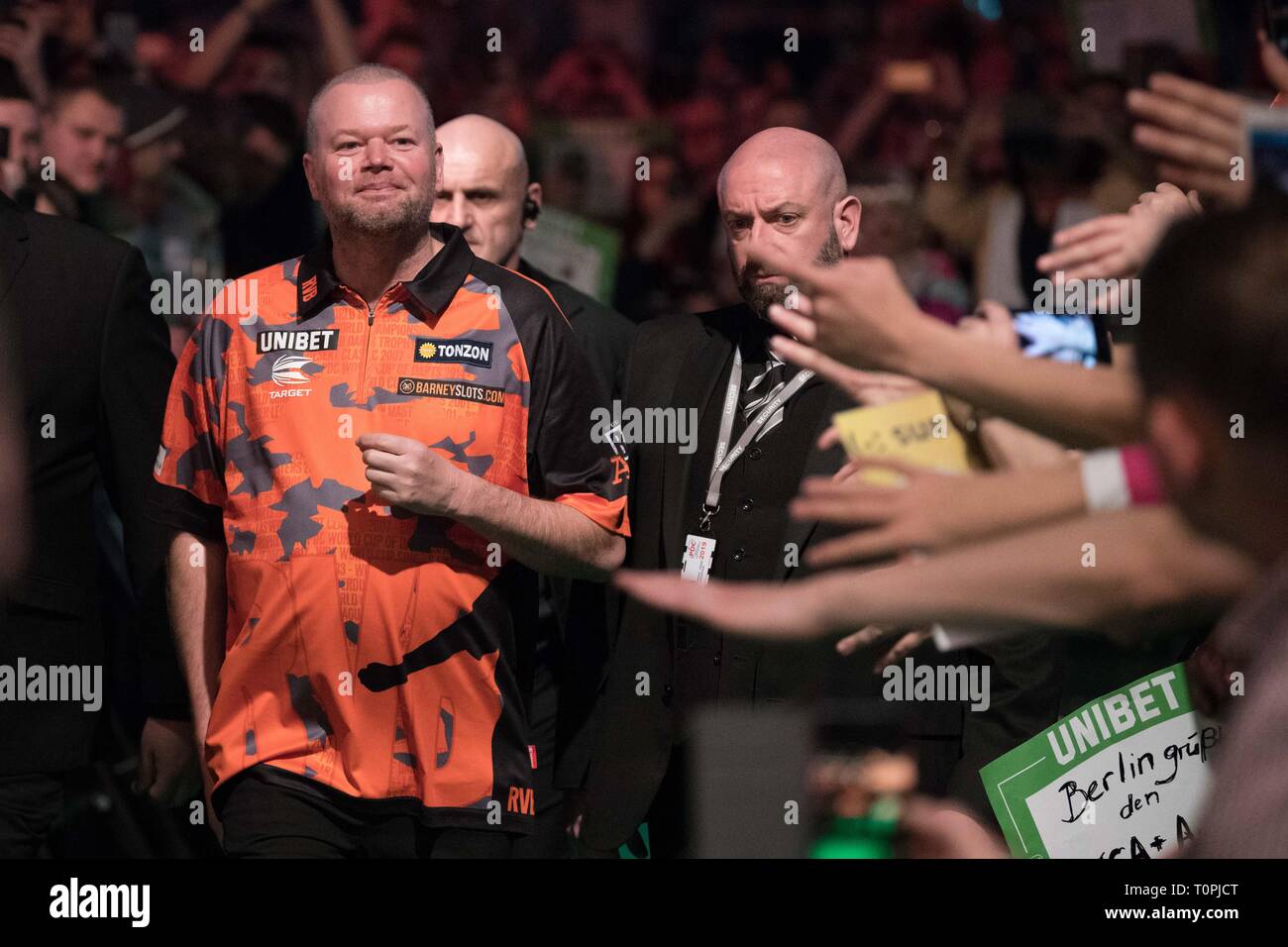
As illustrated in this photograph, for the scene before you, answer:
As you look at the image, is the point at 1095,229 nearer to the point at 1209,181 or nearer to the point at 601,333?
the point at 1209,181

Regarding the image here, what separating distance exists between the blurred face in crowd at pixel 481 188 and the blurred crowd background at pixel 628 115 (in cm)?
94

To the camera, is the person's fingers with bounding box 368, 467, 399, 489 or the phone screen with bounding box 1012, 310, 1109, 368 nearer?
the person's fingers with bounding box 368, 467, 399, 489

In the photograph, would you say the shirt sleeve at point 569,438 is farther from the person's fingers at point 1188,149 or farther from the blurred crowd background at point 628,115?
the blurred crowd background at point 628,115

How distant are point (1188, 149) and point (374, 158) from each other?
6.12 ft

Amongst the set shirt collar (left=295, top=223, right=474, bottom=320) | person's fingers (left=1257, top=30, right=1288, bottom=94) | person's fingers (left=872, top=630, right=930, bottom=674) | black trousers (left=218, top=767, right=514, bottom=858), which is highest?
person's fingers (left=1257, top=30, right=1288, bottom=94)

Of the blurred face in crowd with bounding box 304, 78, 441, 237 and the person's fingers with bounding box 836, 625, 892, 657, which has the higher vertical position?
the blurred face in crowd with bounding box 304, 78, 441, 237

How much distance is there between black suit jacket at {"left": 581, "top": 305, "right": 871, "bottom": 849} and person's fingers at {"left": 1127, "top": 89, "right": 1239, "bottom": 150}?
150 cm

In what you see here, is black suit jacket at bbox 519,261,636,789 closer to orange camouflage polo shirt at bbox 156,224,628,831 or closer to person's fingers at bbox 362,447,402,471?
orange camouflage polo shirt at bbox 156,224,628,831

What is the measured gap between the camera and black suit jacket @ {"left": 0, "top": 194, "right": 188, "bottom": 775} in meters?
4.17

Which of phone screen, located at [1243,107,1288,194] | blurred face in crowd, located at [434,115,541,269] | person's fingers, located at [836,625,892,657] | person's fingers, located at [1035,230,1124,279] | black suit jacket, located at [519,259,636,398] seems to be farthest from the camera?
blurred face in crowd, located at [434,115,541,269]

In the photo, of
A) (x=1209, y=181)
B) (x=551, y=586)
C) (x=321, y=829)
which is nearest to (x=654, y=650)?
(x=551, y=586)

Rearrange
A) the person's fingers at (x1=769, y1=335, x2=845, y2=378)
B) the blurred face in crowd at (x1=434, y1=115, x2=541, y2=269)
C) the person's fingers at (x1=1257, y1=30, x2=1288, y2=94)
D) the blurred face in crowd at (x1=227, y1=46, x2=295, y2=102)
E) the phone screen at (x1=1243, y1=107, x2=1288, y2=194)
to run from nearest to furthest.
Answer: the phone screen at (x1=1243, y1=107, x2=1288, y2=194)
the person's fingers at (x1=769, y1=335, x2=845, y2=378)
the person's fingers at (x1=1257, y1=30, x2=1288, y2=94)
the blurred face in crowd at (x1=434, y1=115, x2=541, y2=269)
the blurred face in crowd at (x1=227, y1=46, x2=295, y2=102)

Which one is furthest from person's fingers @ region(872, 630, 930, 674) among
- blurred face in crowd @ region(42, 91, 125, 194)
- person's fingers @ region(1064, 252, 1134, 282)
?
blurred face in crowd @ region(42, 91, 125, 194)
